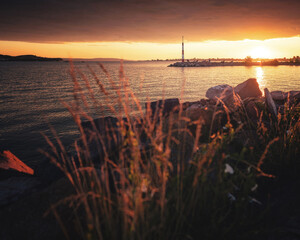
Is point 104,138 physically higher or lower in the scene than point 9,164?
higher

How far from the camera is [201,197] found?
2.70 meters

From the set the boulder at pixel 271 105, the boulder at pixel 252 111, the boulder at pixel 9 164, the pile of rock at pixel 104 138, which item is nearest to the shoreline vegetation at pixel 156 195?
the pile of rock at pixel 104 138

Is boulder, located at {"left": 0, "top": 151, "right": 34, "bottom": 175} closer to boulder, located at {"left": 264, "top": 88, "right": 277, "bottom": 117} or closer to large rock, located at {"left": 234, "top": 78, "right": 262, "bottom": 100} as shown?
boulder, located at {"left": 264, "top": 88, "right": 277, "bottom": 117}

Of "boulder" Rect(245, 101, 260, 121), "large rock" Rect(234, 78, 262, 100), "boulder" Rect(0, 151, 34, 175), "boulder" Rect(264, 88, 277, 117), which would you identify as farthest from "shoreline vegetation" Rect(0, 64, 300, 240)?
"large rock" Rect(234, 78, 262, 100)

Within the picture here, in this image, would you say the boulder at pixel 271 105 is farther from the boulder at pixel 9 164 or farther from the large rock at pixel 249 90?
the boulder at pixel 9 164

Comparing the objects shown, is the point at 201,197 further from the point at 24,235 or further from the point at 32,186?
the point at 32,186

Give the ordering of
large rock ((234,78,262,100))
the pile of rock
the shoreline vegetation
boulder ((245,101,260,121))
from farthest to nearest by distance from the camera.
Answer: large rock ((234,78,262,100))
boulder ((245,101,260,121))
the pile of rock
the shoreline vegetation

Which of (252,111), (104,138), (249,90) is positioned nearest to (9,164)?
(104,138)

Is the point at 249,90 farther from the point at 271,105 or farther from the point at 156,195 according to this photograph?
the point at 156,195

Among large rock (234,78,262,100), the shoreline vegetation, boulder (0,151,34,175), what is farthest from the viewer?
large rock (234,78,262,100)

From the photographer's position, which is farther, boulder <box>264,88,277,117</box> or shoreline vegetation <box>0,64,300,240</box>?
boulder <box>264,88,277,117</box>

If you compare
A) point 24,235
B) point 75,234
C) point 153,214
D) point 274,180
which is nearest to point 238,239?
point 153,214

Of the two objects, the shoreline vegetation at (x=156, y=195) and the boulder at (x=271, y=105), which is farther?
the boulder at (x=271, y=105)

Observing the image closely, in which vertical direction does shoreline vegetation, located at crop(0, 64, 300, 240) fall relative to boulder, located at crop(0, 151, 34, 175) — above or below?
above
